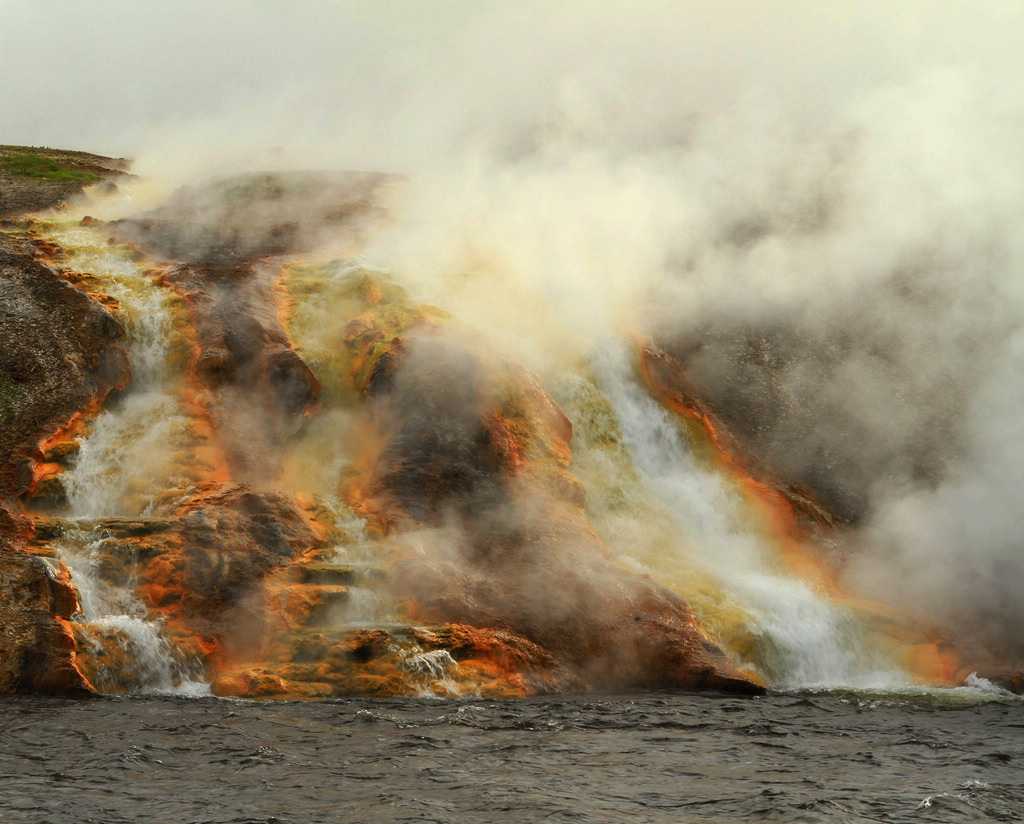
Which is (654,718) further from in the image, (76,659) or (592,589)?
(76,659)

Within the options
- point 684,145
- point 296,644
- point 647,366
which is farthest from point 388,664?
point 684,145

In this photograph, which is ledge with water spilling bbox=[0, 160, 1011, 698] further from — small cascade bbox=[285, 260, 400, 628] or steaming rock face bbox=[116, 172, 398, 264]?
steaming rock face bbox=[116, 172, 398, 264]

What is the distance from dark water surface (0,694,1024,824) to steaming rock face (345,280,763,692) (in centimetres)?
150

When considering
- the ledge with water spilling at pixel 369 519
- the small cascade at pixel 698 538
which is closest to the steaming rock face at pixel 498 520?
the ledge with water spilling at pixel 369 519

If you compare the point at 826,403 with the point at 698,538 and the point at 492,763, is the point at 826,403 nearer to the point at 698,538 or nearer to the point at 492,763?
the point at 698,538

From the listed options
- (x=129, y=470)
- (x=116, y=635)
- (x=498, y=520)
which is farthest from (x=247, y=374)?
(x=116, y=635)

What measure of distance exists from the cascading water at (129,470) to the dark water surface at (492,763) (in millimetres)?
838

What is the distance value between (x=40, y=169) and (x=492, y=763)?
97.4 feet

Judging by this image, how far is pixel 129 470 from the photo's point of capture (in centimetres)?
1633

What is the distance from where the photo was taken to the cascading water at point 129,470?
1283 cm

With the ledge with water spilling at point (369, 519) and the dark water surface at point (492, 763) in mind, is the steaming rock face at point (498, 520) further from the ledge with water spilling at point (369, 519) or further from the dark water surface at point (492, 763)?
the dark water surface at point (492, 763)

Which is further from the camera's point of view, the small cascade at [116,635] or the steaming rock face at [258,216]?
the steaming rock face at [258,216]

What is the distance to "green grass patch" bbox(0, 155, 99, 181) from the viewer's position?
31.4 metres

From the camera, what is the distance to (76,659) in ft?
40.3
